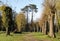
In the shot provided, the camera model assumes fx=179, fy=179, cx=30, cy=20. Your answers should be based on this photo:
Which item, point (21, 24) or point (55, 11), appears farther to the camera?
point (21, 24)

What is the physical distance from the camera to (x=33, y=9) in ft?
346

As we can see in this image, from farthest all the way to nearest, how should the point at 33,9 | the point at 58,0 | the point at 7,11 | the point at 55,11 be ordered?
the point at 33,9 → the point at 7,11 → the point at 55,11 → the point at 58,0

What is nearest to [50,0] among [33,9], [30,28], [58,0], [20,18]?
[58,0]

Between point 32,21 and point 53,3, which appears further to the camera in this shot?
point 32,21

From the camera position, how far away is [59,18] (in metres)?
30.1

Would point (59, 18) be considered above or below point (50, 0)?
below

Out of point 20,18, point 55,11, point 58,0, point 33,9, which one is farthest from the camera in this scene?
point 33,9

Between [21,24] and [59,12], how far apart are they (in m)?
49.3

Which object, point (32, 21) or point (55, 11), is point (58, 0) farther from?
point (32, 21)

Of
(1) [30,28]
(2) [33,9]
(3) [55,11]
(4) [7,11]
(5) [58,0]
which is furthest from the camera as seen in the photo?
(2) [33,9]

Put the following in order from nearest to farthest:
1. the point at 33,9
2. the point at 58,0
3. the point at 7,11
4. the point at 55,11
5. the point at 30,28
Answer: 1. the point at 58,0
2. the point at 55,11
3. the point at 7,11
4. the point at 30,28
5. the point at 33,9

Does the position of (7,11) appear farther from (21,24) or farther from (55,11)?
(21,24)

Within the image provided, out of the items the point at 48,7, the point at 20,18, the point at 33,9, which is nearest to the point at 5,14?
the point at 48,7

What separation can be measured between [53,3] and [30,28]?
67.4m
